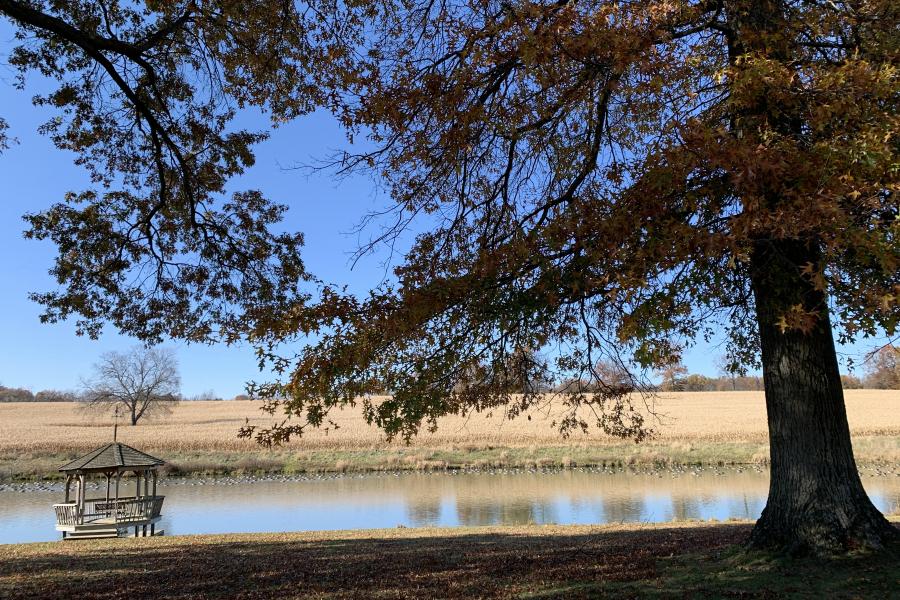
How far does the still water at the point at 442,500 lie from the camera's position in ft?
65.0

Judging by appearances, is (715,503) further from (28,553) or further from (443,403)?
(28,553)

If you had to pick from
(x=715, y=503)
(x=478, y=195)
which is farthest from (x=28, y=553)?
(x=715, y=503)

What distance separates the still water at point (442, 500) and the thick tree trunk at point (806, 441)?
37.1 ft

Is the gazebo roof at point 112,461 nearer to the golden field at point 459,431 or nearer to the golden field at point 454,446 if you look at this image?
the golden field at point 454,446

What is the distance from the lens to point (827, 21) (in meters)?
6.56

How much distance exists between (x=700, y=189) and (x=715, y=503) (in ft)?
63.2

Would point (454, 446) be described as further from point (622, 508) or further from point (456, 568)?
point (456, 568)

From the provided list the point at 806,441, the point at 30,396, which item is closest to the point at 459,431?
the point at 806,441

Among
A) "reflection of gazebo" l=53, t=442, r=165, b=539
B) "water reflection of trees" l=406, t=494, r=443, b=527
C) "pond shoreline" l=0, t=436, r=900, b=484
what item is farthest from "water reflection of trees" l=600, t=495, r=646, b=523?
"reflection of gazebo" l=53, t=442, r=165, b=539

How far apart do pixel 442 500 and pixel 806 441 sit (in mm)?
18378

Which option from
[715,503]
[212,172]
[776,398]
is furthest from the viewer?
[715,503]

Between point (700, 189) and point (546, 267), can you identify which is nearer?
point (700, 189)

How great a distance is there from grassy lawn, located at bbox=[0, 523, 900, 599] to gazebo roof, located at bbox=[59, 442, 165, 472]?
5.66 m

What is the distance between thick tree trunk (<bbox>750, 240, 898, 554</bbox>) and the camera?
6.37 m
